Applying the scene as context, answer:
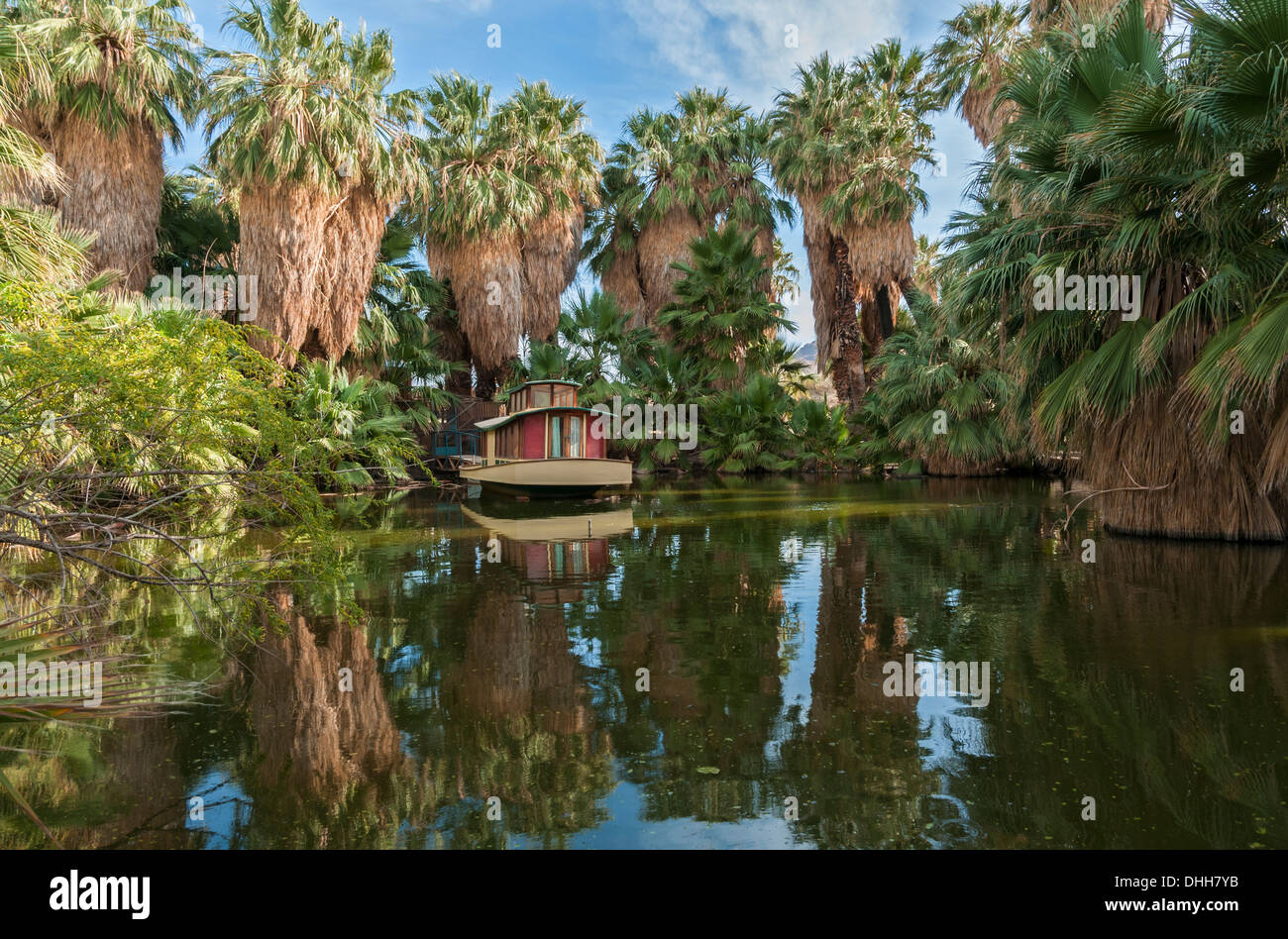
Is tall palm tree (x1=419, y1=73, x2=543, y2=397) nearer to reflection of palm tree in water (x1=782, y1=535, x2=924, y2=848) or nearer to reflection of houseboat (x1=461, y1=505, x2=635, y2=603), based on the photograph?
reflection of houseboat (x1=461, y1=505, x2=635, y2=603)

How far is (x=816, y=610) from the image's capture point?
6098mm

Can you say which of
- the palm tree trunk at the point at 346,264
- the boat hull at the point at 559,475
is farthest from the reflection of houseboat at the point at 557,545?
the palm tree trunk at the point at 346,264

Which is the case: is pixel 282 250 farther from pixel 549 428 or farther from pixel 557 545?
pixel 557 545

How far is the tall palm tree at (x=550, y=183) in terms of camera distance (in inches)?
1021

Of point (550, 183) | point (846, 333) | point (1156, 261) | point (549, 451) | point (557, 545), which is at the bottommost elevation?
point (557, 545)

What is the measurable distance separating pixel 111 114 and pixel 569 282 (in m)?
14.9

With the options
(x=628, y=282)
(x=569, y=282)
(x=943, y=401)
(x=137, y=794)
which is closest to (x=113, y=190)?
(x=569, y=282)

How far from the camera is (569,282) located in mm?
28719

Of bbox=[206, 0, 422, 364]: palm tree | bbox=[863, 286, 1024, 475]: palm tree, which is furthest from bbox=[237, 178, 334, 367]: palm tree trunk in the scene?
bbox=[863, 286, 1024, 475]: palm tree

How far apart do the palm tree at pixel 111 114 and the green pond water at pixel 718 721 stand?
1469cm

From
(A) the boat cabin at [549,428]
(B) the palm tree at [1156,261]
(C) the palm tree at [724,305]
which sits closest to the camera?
(B) the palm tree at [1156,261]

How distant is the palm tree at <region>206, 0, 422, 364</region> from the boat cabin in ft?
17.0

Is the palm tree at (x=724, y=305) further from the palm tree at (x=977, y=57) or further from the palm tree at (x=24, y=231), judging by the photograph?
the palm tree at (x=24, y=231)
